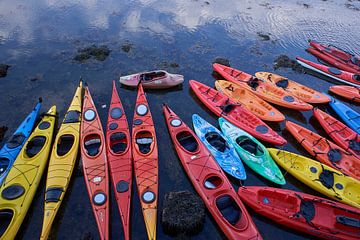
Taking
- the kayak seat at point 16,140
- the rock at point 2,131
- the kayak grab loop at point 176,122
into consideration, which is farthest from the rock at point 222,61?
the rock at point 2,131

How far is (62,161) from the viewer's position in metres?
10.6

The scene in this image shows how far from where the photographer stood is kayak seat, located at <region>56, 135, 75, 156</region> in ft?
37.1

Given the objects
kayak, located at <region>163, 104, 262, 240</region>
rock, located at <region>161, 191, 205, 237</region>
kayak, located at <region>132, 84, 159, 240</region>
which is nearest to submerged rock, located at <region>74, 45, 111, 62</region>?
kayak, located at <region>132, 84, 159, 240</region>

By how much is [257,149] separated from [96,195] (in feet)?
23.3

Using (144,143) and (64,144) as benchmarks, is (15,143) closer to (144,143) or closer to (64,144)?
(64,144)

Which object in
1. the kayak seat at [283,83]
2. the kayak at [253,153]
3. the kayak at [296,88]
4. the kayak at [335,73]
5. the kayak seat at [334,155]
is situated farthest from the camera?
the kayak at [335,73]

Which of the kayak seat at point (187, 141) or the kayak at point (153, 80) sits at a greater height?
the kayak at point (153, 80)

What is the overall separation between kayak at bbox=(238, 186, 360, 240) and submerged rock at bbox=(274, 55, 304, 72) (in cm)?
1081

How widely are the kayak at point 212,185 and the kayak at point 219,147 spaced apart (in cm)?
39

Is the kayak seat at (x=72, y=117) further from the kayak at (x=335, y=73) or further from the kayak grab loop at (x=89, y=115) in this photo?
the kayak at (x=335, y=73)

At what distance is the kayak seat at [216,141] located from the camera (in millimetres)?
12000

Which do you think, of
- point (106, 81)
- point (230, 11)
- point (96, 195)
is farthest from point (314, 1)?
point (96, 195)

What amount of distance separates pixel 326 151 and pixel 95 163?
10.3 meters

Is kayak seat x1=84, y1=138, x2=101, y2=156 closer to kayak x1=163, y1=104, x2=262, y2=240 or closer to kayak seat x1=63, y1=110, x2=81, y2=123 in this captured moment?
kayak seat x1=63, y1=110, x2=81, y2=123
